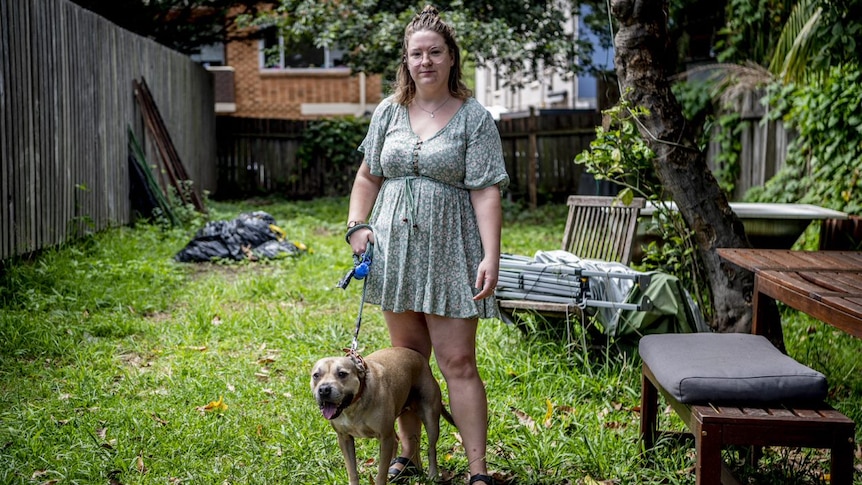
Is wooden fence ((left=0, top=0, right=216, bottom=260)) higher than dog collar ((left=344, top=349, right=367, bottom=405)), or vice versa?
wooden fence ((left=0, top=0, right=216, bottom=260))

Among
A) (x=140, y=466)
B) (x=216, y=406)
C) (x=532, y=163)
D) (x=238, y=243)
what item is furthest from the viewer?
(x=532, y=163)

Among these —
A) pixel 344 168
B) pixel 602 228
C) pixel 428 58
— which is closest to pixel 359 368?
pixel 428 58

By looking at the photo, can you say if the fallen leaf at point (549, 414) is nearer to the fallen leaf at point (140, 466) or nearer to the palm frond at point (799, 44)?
the fallen leaf at point (140, 466)

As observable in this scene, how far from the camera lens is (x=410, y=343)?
3541mm

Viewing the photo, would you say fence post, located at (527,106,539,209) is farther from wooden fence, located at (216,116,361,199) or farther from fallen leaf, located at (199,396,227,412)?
fallen leaf, located at (199,396,227,412)

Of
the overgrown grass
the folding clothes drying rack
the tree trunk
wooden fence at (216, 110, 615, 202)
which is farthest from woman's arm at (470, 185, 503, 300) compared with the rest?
wooden fence at (216, 110, 615, 202)

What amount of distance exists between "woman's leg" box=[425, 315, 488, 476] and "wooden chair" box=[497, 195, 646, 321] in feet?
8.77

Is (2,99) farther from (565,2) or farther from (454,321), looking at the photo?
(565,2)

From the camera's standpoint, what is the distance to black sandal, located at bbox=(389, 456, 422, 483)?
11.4ft

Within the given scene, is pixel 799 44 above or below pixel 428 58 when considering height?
above

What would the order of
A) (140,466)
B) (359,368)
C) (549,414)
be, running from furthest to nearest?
(549,414)
(140,466)
(359,368)

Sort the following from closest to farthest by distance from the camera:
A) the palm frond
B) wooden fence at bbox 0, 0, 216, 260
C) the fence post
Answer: wooden fence at bbox 0, 0, 216, 260
the palm frond
the fence post

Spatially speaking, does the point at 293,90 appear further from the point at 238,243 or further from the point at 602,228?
the point at 602,228

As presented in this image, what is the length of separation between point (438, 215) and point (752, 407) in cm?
138
